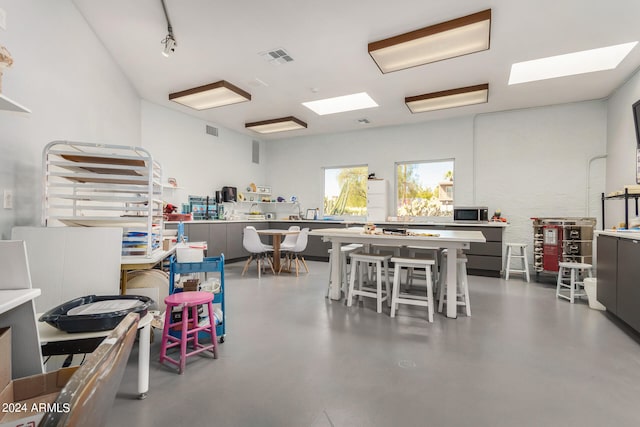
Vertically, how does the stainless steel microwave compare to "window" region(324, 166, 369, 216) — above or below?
below

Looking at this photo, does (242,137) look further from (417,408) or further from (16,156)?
(417,408)

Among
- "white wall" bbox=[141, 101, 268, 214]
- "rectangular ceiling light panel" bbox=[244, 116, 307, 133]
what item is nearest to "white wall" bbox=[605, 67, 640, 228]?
"rectangular ceiling light panel" bbox=[244, 116, 307, 133]

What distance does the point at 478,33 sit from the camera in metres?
3.29

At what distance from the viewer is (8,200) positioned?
6.92ft

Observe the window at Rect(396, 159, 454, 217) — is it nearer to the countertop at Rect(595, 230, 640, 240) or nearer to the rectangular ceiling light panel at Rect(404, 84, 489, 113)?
the rectangular ceiling light panel at Rect(404, 84, 489, 113)

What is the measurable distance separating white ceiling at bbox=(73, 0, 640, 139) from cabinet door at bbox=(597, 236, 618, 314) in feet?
7.67

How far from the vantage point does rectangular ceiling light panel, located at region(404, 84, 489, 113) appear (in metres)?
4.84

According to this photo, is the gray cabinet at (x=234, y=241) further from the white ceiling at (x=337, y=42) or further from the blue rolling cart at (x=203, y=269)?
the blue rolling cart at (x=203, y=269)

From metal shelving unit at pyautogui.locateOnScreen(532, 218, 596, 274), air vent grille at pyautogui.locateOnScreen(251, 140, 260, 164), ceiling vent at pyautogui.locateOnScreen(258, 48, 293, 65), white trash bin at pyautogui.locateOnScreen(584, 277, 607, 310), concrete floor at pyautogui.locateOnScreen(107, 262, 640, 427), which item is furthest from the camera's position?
air vent grille at pyautogui.locateOnScreen(251, 140, 260, 164)

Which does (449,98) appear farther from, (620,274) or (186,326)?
(186,326)

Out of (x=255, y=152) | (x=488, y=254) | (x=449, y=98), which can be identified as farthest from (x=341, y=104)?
(x=488, y=254)

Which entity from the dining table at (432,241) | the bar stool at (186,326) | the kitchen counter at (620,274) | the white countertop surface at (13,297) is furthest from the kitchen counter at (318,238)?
the white countertop surface at (13,297)

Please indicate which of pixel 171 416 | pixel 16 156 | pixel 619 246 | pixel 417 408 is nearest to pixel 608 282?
pixel 619 246

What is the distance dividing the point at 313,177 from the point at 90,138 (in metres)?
5.37
